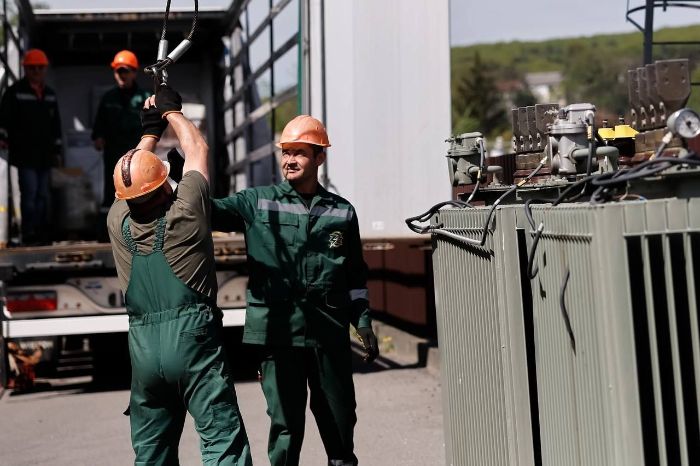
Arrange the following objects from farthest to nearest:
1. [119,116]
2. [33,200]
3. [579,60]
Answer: [579,60] → [119,116] → [33,200]

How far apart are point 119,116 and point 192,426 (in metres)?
4.65

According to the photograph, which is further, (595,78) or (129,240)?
(595,78)

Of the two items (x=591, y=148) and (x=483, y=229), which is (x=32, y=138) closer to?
(x=483, y=229)

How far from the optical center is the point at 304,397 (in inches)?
226

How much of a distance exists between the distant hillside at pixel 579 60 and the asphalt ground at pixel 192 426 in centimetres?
11086

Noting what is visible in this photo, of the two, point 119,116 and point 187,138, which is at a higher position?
point 119,116

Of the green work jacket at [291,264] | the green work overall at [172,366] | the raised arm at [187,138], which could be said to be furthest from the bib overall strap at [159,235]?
the green work jacket at [291,264]

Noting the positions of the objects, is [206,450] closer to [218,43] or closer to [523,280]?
[523,280]

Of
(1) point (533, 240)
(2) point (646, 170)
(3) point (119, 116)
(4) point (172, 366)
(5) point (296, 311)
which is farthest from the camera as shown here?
(3) point (119, 116)

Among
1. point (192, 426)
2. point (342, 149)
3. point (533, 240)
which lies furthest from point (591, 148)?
point (342, 149)

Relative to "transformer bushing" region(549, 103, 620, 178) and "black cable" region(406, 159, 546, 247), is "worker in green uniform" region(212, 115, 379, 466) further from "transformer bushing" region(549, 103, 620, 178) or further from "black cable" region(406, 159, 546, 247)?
"transformer bushing" region(549, 103, 620, 178)

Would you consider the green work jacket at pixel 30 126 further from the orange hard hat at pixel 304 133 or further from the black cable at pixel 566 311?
the black cable at pixel 566 311

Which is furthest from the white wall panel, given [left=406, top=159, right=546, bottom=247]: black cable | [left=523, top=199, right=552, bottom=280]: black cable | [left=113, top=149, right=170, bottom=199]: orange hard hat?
[left=523, top=199, right=552, bottom=280]: black cable

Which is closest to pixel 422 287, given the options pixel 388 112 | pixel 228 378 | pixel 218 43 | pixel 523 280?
pixel 388 112
